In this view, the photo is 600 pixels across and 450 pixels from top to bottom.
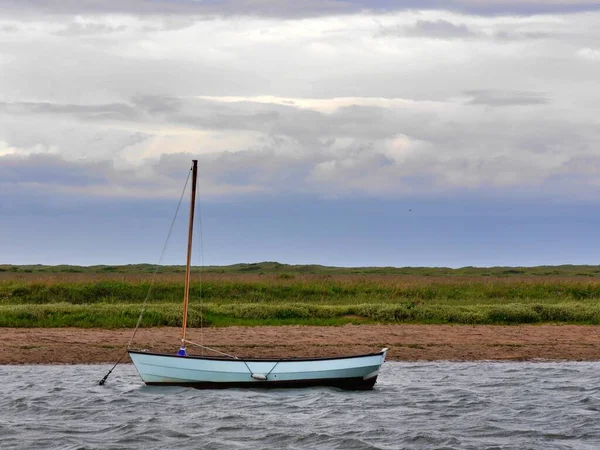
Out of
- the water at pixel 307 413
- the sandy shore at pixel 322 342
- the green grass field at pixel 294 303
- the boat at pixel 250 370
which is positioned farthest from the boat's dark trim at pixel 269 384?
the green grass field at pixel 294 303

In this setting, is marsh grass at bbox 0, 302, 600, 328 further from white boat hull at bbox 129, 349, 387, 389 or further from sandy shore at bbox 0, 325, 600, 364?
white boat hull at bbox 129, 349, 387, 389

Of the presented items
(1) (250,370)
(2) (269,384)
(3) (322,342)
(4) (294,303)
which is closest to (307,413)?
(2) (269,384)

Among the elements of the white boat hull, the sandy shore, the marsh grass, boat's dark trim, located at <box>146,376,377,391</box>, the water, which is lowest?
the water

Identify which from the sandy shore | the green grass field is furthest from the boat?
the green grass field

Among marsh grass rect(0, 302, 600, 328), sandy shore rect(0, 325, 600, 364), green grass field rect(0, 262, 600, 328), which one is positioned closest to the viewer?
sandy shore rect(0, 325, 600, 364)

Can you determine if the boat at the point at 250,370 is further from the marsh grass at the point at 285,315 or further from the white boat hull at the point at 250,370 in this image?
the marsh grass at the point at 285,315

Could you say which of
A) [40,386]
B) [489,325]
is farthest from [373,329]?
[40,386]

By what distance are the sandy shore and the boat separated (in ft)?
19.6

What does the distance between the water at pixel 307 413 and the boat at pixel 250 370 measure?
0.32m

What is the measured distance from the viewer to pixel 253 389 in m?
26.6

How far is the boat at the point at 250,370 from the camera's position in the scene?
25.9 metres

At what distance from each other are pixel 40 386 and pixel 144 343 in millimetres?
6770

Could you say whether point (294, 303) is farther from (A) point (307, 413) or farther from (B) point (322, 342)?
(A) point (307, 413)

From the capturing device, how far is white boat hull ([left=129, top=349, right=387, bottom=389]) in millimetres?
25953
